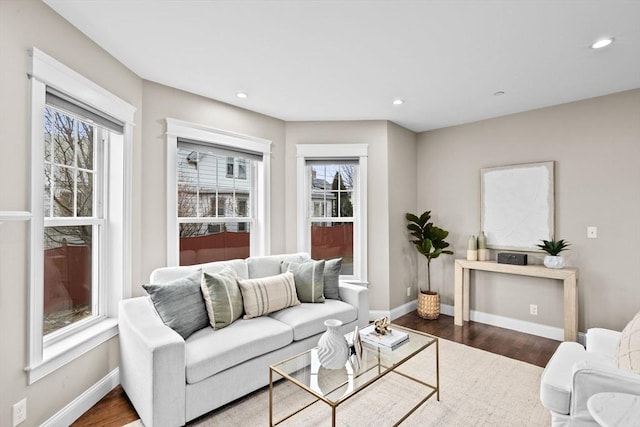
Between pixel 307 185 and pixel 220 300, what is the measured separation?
204 cm

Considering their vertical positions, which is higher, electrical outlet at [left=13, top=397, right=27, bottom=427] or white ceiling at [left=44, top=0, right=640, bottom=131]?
white ceiling at [left=44, top=0, right=640, bottom=131]

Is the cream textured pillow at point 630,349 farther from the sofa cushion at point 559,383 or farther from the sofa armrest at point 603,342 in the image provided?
the sofa armrest at point 603,342

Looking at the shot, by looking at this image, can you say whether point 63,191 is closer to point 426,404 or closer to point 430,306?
point 426,404

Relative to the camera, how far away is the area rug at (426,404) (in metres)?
2.05

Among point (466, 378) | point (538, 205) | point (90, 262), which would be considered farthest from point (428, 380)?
point (90, 262)

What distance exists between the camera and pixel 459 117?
13.0 ft

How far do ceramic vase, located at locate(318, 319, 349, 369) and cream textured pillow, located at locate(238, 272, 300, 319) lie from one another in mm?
835

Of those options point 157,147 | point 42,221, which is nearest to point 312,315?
point 42,221

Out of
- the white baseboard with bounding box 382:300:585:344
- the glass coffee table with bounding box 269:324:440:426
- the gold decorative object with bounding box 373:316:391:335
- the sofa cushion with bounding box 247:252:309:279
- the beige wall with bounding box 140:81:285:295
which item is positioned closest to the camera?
the glass coffee table with bounding box 269:324:440:426

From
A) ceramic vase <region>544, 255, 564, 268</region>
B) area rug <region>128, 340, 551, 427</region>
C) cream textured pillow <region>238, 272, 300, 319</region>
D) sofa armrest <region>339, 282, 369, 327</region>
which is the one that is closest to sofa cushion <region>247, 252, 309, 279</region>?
cream textured pillow <region>238, 272, 300, 319</region>

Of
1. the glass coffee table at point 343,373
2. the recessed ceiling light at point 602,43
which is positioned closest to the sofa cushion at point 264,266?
the glass coffee table at point 343,373

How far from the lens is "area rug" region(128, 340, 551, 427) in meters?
2.05

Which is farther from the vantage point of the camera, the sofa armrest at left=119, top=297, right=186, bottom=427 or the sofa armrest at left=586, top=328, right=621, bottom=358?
the sofa armrest at left=586, top=328, right=621, bottom=358

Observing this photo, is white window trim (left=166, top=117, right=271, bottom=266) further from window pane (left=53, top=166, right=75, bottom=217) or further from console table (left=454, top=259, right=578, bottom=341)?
console table (left=454, top=259, right=578, bottom=341)
